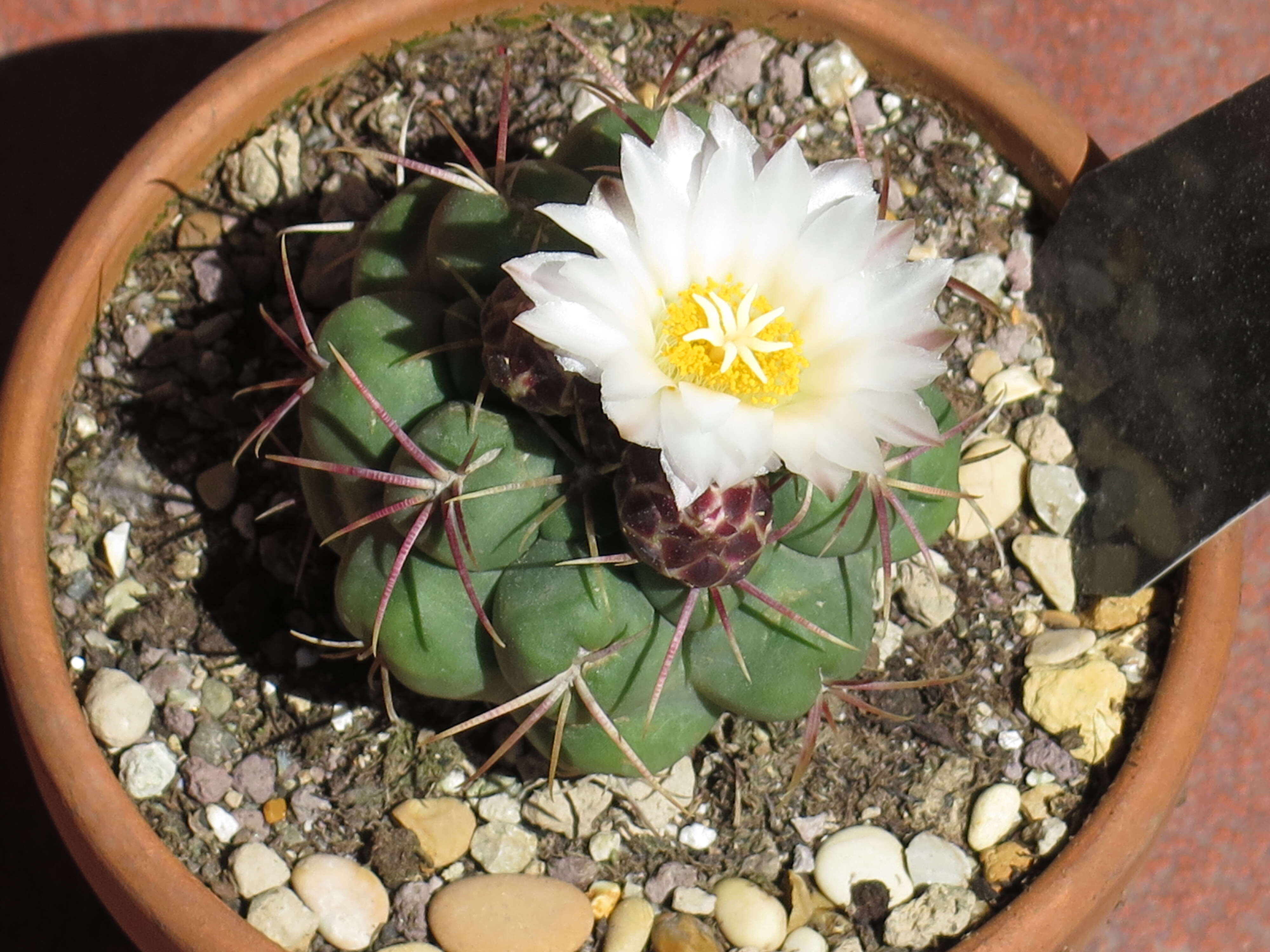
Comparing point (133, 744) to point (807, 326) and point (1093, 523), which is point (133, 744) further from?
point (1093, 523)

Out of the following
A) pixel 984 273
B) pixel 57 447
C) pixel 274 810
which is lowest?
pixel 274 810

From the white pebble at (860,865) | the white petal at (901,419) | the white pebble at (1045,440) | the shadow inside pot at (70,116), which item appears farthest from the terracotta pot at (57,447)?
the white petal at (901,419)

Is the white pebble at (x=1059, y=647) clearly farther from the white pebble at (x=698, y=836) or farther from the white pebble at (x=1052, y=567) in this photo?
the white pebble at (x=698, y=836)

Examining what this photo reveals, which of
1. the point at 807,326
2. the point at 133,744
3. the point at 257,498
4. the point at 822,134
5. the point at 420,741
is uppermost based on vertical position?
the point at 822,134

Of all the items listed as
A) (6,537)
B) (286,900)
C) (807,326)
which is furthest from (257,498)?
(807,326)

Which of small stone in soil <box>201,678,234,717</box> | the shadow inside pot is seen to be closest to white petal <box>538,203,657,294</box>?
small stone in soil <box>201,678,234,717</box>

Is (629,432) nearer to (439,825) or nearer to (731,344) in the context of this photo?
(731,344)

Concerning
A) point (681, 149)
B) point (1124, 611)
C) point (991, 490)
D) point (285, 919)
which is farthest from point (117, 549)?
point (1124, 611)
